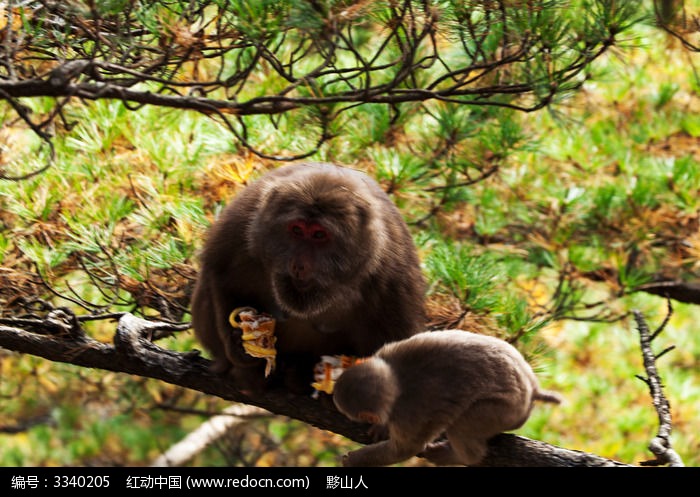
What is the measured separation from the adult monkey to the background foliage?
0.83 ft

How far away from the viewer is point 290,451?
7.77 metres

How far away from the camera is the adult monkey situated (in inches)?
146

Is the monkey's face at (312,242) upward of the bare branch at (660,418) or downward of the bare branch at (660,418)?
upward

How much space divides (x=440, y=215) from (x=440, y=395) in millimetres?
2081

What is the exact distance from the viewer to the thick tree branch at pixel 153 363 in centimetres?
371

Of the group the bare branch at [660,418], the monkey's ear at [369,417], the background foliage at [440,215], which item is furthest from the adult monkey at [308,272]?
the bare branch at [660,418]

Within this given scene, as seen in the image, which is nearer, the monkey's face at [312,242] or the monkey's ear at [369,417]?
the monkey's ear at [369,417]

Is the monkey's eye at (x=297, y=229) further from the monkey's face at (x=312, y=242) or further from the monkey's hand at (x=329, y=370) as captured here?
the monkey's hand at (x=329, y=370)

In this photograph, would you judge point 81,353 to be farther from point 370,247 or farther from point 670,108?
point 670,108

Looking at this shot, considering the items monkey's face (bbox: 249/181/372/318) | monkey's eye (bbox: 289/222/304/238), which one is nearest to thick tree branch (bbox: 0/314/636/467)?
monkey's face (bbox: 249/181/372/318)

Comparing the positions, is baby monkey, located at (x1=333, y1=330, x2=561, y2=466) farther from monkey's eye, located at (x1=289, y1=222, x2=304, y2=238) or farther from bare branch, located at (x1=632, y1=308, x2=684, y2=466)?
monkey's eye, located at (x1=289, y1=222, x2=304, y2=238)

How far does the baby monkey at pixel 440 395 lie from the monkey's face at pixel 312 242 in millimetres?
365
